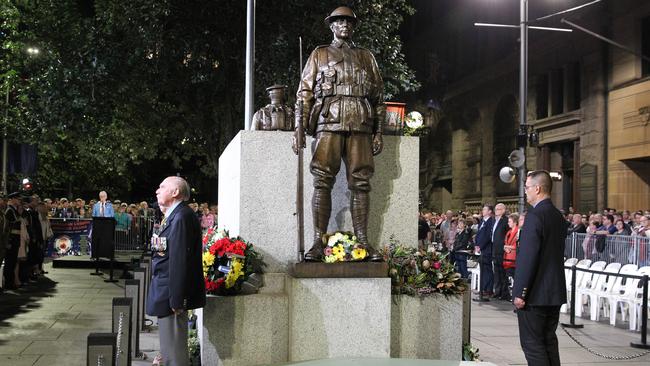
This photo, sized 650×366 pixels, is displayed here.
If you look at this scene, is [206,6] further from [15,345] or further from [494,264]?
[15,345]

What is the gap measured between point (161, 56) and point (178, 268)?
16181 mm

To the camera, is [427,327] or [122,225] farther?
[122,225]

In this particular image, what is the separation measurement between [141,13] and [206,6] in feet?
6.24

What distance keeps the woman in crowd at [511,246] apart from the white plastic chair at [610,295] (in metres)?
1.96

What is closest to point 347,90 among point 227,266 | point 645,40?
point 227,266

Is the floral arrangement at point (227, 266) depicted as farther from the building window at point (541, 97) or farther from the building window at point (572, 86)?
the building window at point (541, 97)

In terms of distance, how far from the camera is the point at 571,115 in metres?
30.2

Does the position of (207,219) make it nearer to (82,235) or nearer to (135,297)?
(82,235)

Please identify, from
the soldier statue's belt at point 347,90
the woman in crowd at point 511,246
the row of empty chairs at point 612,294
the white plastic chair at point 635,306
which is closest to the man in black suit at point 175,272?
the soldier statue's belt at point 347,90

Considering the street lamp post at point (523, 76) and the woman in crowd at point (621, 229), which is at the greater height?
the street lamp post at point (523, 76)

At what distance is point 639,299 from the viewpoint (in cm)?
1120

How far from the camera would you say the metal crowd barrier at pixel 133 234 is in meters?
24.8

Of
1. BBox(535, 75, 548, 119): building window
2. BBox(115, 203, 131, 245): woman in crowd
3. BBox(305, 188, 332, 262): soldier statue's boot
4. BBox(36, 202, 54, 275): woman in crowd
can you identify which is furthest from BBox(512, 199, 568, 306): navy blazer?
BBox(535, 75, 548, 119): building window

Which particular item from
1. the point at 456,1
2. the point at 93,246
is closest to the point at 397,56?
the point at 93,246
